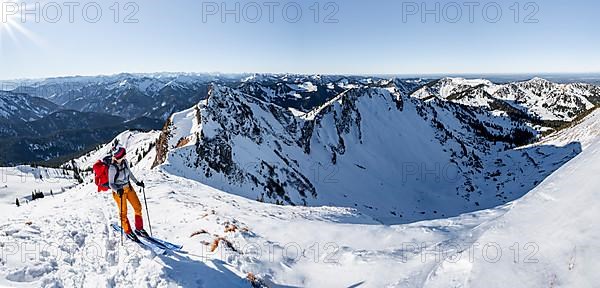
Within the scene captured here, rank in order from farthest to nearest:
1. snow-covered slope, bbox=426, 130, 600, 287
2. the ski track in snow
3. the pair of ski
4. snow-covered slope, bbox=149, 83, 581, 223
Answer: snow-covered slope, bbox=149, 83, 581, 223
the pair of ski
the ski track in snow
snow-covered slope, bbox=426, 130, 600, 287

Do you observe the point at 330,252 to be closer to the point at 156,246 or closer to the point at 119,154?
the point at 156,246

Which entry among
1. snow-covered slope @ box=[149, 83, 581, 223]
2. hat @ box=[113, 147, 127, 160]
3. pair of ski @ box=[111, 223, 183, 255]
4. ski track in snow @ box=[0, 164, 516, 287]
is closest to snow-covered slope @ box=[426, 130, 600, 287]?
ski track in snow @ box=[0, 164, 516, 287]

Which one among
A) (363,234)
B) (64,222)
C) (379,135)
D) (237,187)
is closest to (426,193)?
(379,135)

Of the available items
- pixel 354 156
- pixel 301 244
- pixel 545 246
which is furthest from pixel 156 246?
pixel 354 156

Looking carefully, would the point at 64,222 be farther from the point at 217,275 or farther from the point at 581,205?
the point at 581,205

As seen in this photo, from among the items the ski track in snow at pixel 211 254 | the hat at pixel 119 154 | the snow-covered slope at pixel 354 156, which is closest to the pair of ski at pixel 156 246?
the ski track in snow at pixel 211 254

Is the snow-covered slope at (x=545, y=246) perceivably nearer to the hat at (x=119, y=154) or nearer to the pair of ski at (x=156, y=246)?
the pair of ski at (x=156, y=246)

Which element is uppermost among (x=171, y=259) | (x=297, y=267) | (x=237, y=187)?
(x=171, y=259)

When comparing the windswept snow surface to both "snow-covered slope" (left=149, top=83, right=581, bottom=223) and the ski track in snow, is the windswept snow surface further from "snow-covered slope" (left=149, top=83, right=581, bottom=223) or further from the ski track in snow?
"snow-covered slope" (left=149, top=83, right=581, bottom=223)

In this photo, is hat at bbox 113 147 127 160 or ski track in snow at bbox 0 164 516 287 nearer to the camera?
ski track in snow at bbox 0 164 516 287

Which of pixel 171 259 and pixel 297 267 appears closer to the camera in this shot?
pixel 171 259

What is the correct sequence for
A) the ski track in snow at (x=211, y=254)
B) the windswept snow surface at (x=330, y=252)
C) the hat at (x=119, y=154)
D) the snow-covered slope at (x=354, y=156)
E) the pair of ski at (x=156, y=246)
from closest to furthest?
the windswept snow surface at (x=330, y=252) < the ski track in snow at (x=211, y=254) < the pair of ski at (x=156, y=246) < the hat at (x=119, y=154) < the snow-covered slope at (x=354, y=156)
